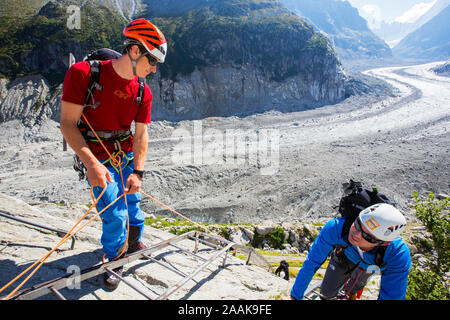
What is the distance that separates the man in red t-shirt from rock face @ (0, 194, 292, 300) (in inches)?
17.5

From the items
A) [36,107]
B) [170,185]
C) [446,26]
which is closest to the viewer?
[170,185]

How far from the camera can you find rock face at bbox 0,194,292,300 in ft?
11.7

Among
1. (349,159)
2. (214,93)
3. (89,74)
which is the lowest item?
(349,159)

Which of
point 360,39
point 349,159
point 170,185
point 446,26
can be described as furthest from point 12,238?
point 446,26

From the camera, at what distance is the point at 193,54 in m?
41.8

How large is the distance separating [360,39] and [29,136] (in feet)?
678

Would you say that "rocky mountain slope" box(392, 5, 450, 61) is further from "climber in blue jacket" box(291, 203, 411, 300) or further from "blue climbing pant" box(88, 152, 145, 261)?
"blue climbing pant" box(88, 152, 145, 261)

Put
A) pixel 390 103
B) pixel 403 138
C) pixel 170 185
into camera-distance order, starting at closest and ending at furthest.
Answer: pixel 170 185 < pixel 403 138 < pixel 390 103

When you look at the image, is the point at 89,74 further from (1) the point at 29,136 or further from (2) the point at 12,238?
(1) the point at 29,136

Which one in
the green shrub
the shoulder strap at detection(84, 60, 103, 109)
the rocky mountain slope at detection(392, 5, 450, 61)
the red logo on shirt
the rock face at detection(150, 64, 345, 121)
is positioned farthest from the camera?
the rocky mountain slope at detection(392, 5, 450, 61)

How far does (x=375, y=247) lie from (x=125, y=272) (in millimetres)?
4167

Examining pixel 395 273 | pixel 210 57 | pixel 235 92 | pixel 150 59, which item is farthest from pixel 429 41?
pixel 150 59

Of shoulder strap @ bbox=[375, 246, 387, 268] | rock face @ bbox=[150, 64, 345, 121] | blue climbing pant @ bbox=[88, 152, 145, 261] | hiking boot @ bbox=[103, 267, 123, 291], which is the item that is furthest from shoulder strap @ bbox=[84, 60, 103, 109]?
rock face @ bbox=[150, 64, 345, 121]

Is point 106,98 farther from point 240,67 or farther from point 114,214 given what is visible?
point 240,67
